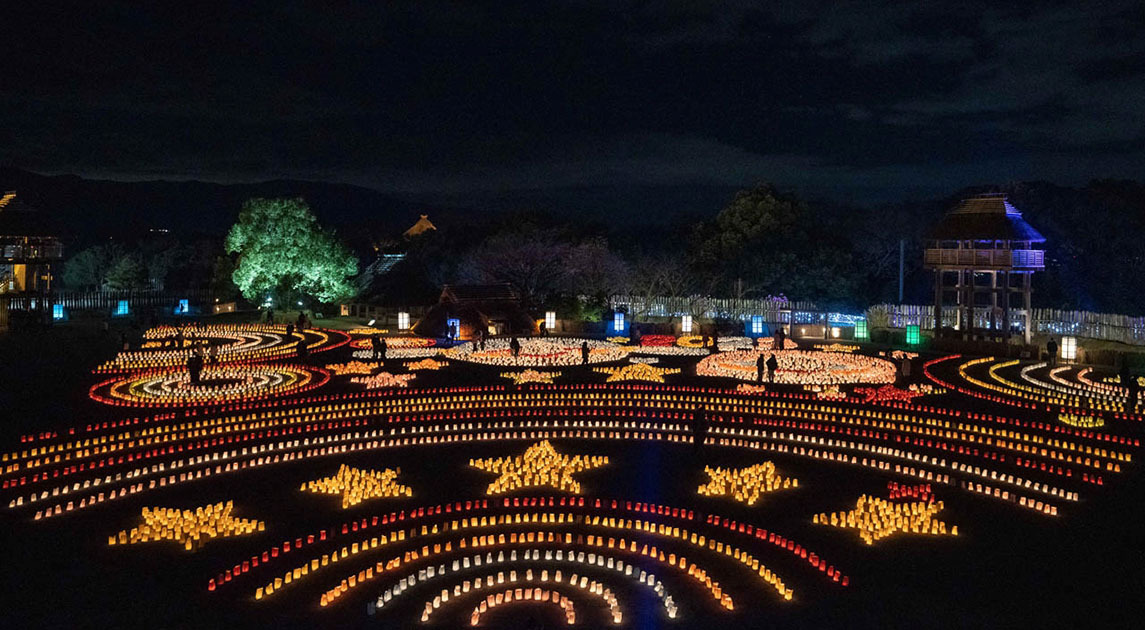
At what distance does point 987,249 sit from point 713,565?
2660 cm

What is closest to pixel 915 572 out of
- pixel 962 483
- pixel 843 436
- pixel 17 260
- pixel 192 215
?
pixel 962 483

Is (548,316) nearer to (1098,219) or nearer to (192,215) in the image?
(1098,219)

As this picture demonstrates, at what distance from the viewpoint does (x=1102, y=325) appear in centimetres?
3381

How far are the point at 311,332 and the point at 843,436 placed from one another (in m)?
26.4

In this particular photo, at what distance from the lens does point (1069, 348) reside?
28719mm

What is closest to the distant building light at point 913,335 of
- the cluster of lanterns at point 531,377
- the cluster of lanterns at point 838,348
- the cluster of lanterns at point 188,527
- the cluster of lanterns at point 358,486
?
the cluster of lanterns at point 838,348

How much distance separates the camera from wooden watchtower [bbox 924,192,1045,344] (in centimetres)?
3266

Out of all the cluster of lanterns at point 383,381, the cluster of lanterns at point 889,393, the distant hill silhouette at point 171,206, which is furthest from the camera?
the distant hill silhouette at point 171,206

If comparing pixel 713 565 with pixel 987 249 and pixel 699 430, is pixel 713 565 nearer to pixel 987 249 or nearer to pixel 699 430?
pixel 699 430

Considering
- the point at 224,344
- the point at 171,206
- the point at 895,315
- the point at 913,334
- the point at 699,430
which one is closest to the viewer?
the point at 699,430

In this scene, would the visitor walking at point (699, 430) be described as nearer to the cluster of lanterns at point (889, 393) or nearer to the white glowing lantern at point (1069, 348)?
the cluster of lanterns at point (889, 393)

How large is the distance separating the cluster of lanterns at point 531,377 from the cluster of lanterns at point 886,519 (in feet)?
41.0

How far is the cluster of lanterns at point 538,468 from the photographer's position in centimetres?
1476

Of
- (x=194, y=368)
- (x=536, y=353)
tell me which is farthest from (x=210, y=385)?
(x=536, y=353)
